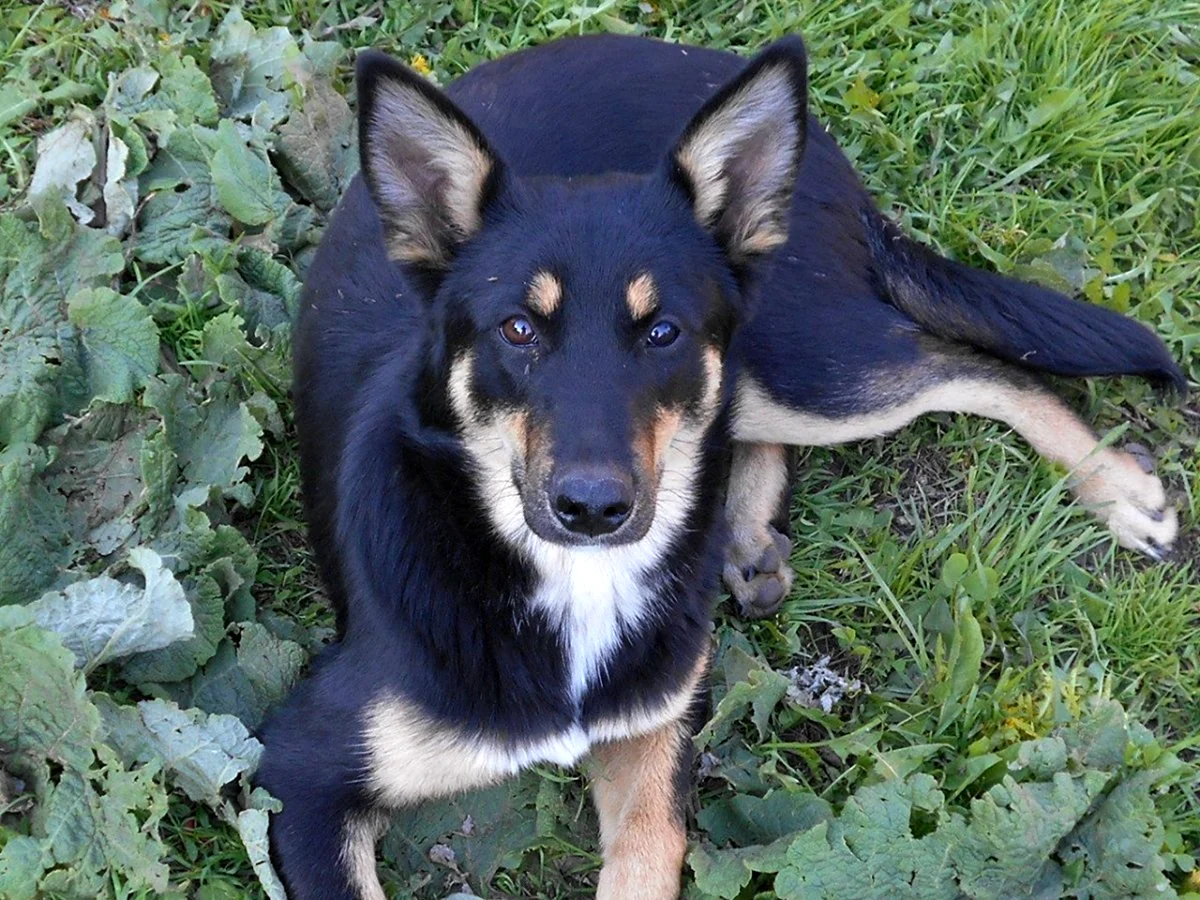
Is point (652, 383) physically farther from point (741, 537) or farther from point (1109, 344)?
point (1109, 344)

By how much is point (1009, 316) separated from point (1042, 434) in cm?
41

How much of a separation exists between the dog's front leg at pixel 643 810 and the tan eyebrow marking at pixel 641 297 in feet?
3.75

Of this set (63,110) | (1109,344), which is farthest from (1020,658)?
(63,110)

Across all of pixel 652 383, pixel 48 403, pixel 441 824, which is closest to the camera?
pixel 652 383

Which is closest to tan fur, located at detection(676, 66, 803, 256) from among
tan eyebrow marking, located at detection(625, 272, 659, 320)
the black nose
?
tan eyebrow marking, located at detection(625, 272, 659, 320)

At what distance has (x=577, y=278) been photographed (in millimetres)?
2648

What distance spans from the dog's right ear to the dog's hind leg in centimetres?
126

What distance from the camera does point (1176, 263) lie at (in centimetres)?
423

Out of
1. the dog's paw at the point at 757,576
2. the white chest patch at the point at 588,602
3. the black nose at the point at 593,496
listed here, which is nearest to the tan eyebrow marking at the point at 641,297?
the black nose at the point at 593,496

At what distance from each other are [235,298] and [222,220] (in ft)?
1.31

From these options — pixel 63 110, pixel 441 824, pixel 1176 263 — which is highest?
pixel 63 110

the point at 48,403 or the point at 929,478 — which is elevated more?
the point at 48,403

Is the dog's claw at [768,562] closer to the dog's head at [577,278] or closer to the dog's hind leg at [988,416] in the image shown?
the dog's hind leg at [988,416]

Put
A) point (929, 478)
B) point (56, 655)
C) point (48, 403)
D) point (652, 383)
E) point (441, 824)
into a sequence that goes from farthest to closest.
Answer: point (929, 478), point (48, 403), point (441, 824), point (56, 655), point (652, 383)
